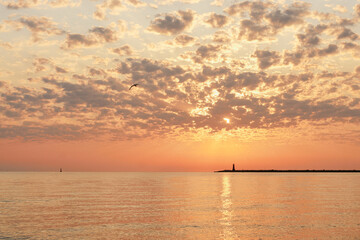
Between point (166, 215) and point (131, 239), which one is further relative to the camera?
point (166, 215)

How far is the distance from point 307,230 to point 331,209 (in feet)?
61.2

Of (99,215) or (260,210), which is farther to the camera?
(260,210)

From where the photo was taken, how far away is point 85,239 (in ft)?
111

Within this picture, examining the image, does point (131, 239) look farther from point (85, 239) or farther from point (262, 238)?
point (262, 238)

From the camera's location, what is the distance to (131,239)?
113ft

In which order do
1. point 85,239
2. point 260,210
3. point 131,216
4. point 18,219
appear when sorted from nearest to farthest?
1. point 85,239
2. point 18,219
3. point 131,216
4. point 260,210

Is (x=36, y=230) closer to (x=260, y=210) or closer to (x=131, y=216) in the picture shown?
(x=131, y=216)

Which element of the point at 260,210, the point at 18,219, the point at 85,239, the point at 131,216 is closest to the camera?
the point at 85,239

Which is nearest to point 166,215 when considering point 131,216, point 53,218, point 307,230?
point 131,216

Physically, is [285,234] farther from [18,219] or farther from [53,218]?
[18,219]

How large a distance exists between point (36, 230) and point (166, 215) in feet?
57.8

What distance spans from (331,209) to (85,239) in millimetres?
39041

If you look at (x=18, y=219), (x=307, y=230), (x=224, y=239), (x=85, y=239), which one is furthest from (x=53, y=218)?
(x=307, y=230)

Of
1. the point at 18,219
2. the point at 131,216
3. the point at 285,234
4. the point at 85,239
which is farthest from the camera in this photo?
the point at 131,216
